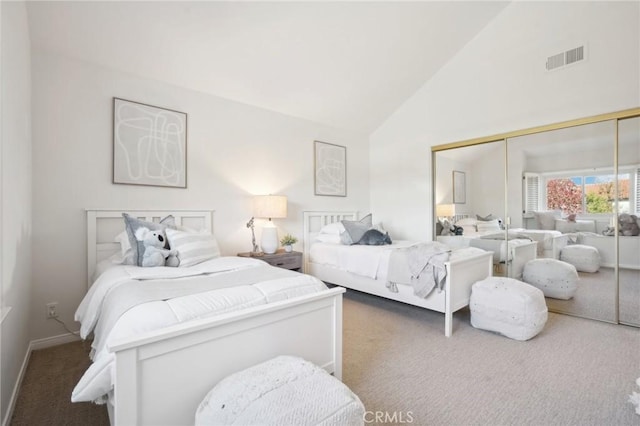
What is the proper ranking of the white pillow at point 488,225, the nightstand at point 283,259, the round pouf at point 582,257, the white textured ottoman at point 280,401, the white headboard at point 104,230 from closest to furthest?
the white textured ottoman at point 280,401 < the white headboard at point 104,230 < the round pouf at point 582,257 < the nightstand at point 283,259 < the white pillow at point 488,225

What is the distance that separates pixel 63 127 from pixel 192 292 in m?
2.09

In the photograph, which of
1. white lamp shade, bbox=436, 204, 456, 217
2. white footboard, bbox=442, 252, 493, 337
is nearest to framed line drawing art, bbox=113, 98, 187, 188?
white footboard, bbox=442, 252, 493, 337

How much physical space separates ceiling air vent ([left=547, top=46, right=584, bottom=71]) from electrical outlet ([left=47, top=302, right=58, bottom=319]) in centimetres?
532

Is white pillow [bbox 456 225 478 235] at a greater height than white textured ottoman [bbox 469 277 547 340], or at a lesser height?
greater

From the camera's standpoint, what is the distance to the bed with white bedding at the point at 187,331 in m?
1.12

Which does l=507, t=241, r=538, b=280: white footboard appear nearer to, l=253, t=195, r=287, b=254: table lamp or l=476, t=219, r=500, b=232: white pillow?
l=476, t=219, r=500, b=232: white pillow

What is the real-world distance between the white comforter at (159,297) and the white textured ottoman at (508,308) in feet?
5.70

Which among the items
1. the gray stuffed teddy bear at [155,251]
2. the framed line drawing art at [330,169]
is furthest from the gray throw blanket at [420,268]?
the gray stuffed teddy bear at [155,251]

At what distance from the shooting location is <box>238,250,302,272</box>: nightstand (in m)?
3.30

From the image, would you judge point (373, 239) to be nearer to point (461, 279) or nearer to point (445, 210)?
point (461, 279)

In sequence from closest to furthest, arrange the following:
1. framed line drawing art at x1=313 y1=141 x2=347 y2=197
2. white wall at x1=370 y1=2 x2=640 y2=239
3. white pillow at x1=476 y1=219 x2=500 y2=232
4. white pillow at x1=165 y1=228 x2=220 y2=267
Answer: white pillow at x1=165 y1=228 x2=220 y2=267, white wall at x1=370 y1=2 x2=640 y2=239, white pillow at x1=476 y1=219 x2=500 y2=232, framed line drawing art at x1=313 y1=141 x2=347 y2=197

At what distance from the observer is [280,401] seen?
1.05m

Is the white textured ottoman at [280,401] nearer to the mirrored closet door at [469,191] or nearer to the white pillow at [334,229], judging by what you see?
the white pillow at [334,229]

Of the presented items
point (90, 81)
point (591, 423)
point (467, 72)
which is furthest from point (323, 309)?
point (467, 72)
